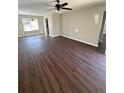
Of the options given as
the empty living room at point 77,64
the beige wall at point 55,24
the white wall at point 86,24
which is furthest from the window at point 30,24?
the empty living room at point 77,64

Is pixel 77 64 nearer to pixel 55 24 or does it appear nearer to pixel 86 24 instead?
pixel 86 24

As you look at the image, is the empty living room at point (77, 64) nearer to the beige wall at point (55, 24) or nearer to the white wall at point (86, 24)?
the white wall at point (86, 24)

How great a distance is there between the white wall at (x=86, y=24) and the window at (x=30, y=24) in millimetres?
5404

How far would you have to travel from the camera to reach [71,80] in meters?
2.64

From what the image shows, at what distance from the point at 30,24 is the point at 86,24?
8161 millimetres

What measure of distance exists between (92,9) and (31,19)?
8702mm

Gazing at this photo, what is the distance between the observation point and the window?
39.6ft

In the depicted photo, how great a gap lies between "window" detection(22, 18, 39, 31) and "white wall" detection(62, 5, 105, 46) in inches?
213

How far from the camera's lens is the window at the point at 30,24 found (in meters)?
12.1

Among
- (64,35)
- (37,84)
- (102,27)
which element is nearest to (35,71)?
(37,84)

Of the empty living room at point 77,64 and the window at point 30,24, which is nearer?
the empty living room at point 77,64

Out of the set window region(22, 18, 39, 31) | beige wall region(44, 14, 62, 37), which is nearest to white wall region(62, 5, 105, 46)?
beige wall region(44, 14, 62, 37)
